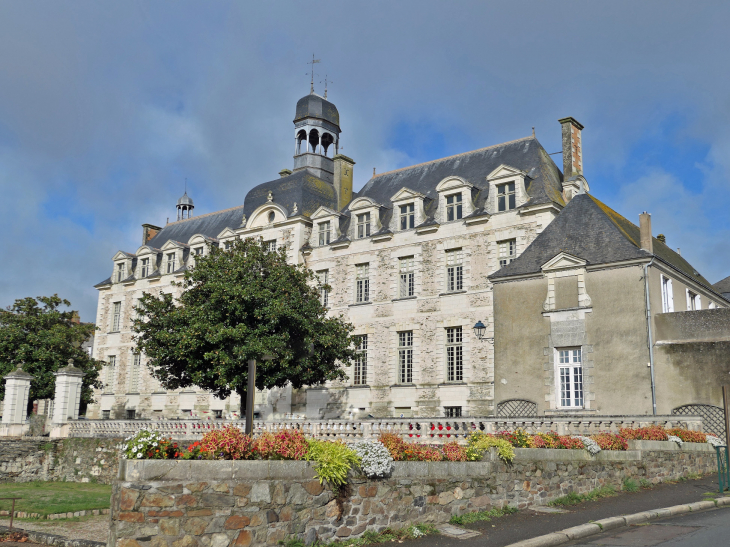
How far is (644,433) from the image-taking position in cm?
1554

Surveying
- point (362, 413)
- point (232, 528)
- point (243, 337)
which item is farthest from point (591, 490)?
point (362, 413)

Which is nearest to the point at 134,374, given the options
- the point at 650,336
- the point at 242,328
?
the point at 242,328

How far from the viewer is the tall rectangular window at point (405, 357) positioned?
1241 inches

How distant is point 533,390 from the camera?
857 inches

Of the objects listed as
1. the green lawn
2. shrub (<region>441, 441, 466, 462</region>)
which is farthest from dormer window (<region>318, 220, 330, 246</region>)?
shrub (<region>441, 441, 466, 462</region>)

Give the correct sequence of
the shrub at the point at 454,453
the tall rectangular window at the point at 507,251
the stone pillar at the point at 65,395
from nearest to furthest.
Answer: the shrub at the point at 454,453 < the stone pillar at the point at 65,395 < the tall rectangular window at the point at 507,251

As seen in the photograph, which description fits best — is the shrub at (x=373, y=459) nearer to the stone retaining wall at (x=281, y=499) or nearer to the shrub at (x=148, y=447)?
the stone retaining wall at (x=281, y=499)

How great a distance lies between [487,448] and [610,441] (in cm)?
437

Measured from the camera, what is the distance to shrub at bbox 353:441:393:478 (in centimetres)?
936

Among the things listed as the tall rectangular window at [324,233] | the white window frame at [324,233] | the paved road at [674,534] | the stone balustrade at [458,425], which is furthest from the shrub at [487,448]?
the tall rectangular window at [324,233]

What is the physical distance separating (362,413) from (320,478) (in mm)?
23607

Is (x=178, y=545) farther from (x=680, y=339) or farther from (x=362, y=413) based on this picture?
(x=362, y=413)

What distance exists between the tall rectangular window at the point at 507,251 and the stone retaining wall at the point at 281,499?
18055 millimetres

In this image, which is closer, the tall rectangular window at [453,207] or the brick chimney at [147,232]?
the tall rectangular window at [453,207]
